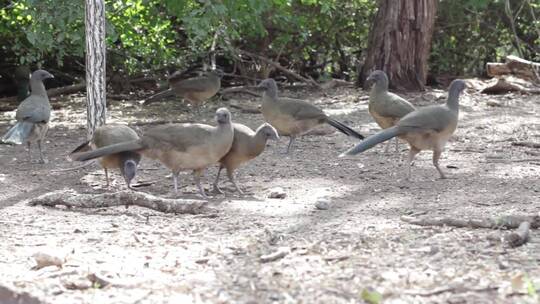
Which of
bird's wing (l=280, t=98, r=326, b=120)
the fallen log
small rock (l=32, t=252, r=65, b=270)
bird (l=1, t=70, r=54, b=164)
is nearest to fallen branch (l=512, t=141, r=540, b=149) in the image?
bird's wing (l=280, t=98, r=326, b=120)

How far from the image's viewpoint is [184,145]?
6.84 m

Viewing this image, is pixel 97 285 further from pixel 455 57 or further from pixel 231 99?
pixel 455 57

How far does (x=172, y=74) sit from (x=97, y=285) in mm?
9962

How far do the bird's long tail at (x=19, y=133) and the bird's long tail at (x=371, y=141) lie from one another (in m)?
3.70

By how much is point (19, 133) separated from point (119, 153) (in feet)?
6.38

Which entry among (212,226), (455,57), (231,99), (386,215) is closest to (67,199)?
(212,226)

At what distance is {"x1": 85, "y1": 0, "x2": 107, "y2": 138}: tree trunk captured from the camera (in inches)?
311

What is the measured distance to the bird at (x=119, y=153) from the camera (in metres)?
6.96

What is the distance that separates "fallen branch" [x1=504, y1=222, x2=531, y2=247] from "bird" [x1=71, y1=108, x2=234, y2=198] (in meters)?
2.80

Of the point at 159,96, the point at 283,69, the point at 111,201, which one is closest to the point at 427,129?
the point at 111,201

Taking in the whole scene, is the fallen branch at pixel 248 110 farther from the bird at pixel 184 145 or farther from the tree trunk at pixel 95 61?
the bird at pixel 184 145

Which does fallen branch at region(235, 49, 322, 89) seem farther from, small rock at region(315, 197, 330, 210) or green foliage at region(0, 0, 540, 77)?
small rock at region(315, 197, 330, 210)

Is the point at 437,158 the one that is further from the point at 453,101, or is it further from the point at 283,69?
the point at 283,69

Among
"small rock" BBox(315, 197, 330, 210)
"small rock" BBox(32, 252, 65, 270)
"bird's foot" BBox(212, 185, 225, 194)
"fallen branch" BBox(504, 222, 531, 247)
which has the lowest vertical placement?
"bird's foot" BBox(212, 185, 225, 194)
